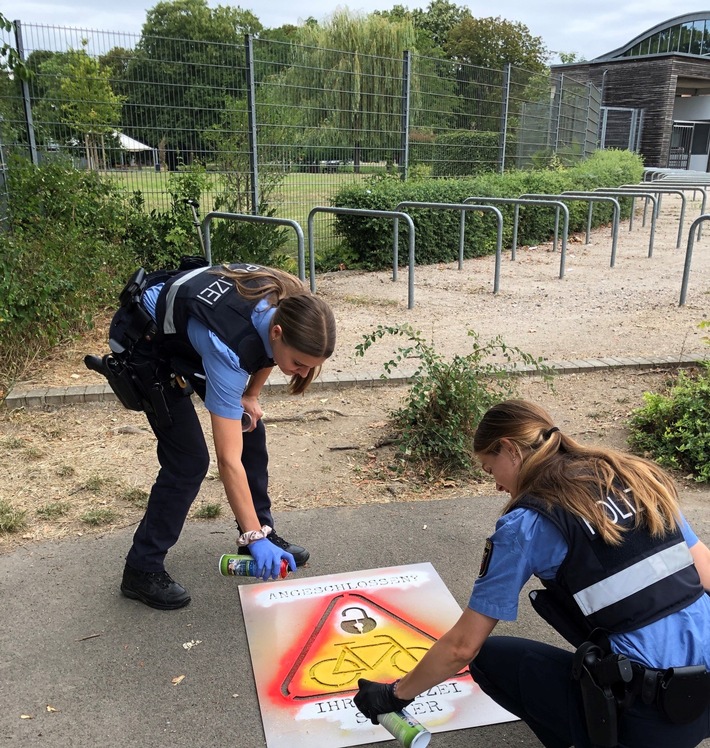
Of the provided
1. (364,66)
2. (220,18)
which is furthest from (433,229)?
(220,18)

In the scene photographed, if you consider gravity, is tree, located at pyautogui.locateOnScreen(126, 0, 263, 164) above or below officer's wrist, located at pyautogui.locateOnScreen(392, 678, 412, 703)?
above

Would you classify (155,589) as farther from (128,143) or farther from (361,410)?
(128,143)

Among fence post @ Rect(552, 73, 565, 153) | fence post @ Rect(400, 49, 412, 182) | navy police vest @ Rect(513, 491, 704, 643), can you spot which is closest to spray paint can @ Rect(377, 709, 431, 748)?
navy police vest @ Rect(513, 491, 704, 643)

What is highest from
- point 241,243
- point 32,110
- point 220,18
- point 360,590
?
point 220,18

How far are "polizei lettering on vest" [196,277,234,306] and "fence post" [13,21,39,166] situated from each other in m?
5.60

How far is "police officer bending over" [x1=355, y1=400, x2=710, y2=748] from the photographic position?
160 centimetres

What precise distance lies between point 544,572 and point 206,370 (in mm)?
1177

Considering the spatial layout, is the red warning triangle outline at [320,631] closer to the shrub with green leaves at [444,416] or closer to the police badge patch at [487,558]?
the police badge patch at [487,558]

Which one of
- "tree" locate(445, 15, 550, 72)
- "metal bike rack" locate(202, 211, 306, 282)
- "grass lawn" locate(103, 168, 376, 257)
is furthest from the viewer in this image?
"tree" locate(445, 15, 550, 72)

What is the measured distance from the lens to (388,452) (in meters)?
4.07

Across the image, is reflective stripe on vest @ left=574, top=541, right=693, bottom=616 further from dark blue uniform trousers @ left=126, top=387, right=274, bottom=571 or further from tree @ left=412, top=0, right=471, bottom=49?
tree @ left=412, top=0, right=471, bottom=49

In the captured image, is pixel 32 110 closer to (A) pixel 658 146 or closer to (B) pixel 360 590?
(B) pixel 360 590

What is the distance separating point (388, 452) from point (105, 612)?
5.89ft

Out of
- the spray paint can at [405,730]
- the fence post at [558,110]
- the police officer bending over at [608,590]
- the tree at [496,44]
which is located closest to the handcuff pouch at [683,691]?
the police officer bending over at [608,590]
